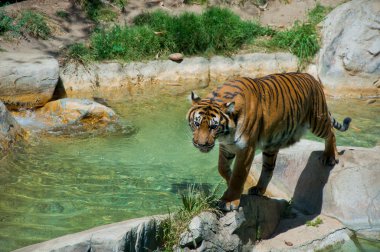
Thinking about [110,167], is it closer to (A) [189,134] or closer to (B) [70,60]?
(A) [189,134]

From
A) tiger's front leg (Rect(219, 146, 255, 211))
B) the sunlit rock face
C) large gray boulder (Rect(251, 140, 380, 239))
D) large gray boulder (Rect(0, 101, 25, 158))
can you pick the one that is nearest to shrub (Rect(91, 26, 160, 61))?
the sunlit rock face

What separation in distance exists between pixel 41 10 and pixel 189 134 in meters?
4.51

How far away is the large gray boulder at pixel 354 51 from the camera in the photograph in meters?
9.85

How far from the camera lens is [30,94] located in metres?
8.70

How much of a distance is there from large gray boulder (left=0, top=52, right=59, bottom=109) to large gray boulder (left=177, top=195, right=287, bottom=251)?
4.51 metres

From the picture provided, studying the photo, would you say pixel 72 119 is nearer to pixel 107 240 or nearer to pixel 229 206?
pixel 229 206

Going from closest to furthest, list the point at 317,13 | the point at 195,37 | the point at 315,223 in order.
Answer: the point at 315,223 < the point at 195,37 < the point at 317,13

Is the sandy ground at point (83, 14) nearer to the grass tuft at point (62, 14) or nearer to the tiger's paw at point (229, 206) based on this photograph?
the grass tuft at point (62, 14)

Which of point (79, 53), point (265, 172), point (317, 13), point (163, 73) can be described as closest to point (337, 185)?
point (265, 172)

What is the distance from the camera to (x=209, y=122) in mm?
4434

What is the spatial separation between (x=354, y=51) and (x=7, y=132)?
5632 mm

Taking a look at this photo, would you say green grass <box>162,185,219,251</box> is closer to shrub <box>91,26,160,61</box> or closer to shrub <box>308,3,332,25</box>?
shrub <box>91,26,160,61</box>

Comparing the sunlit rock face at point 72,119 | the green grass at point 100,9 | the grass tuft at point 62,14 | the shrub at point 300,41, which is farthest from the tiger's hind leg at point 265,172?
the grass tuft at point 62,14

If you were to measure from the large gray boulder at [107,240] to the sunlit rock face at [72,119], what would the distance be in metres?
3.87
